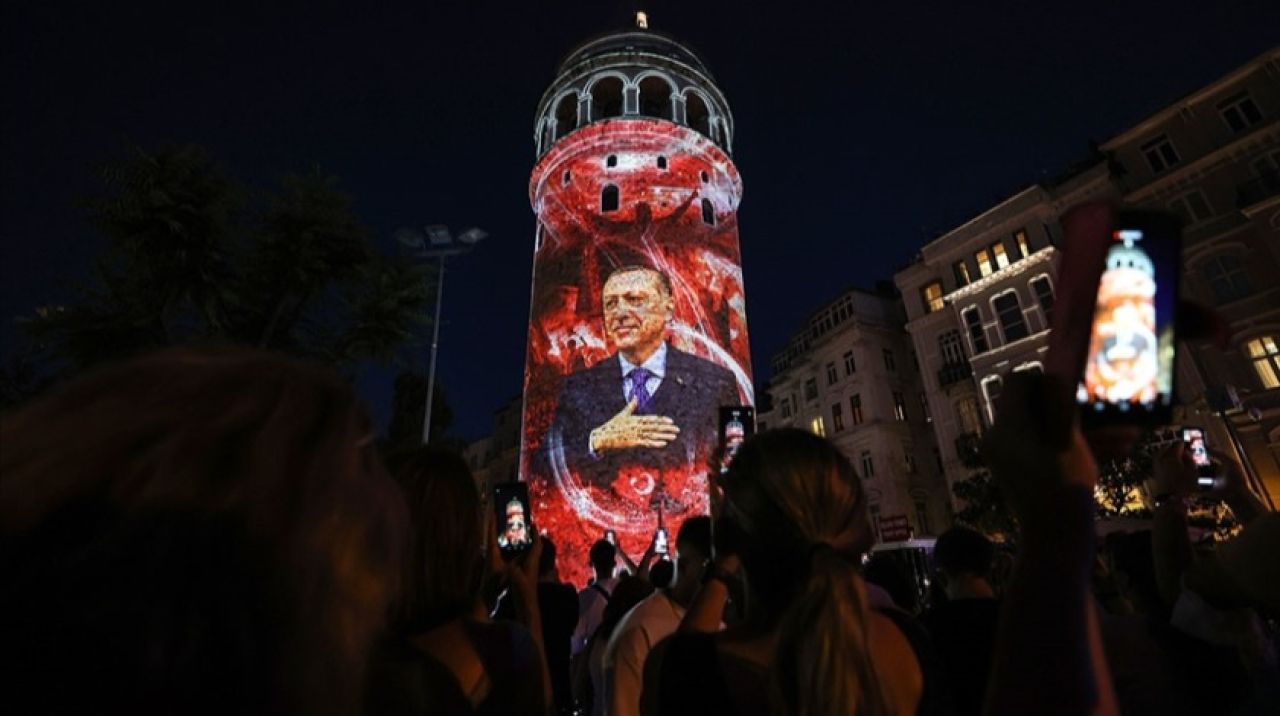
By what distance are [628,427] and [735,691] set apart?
17.2 meters

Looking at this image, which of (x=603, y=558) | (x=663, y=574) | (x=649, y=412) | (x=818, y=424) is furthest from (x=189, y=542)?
(x=818, y=424)

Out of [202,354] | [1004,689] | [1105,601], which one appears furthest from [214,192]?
[1105,601]

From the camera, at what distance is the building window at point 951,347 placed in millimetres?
28125

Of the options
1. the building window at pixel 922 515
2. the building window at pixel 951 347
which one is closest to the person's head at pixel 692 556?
the building window at pixel 951 347

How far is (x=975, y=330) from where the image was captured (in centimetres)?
2706

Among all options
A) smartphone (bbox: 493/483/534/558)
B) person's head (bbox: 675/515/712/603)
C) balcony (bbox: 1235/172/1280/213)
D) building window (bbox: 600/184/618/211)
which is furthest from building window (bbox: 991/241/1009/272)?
person's head (bbox: 675/515/712/603)

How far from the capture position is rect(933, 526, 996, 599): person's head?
368cm

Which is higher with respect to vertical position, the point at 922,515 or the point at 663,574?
the point at 922,515

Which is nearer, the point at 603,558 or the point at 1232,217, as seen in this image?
the point at 603,558

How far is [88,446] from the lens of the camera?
2.39ft

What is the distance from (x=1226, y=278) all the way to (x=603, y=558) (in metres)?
26.1

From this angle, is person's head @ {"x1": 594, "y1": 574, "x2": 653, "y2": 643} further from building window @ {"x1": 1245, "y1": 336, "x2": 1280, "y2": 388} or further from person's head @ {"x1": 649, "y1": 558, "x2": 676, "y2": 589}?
building window @ {"x1": 1245, "y1": 336, "x2": 1280, "y2": 388}

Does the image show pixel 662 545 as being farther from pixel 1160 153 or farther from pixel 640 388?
pixel 1160 153

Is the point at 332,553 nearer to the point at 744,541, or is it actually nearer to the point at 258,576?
the point at 258,576
